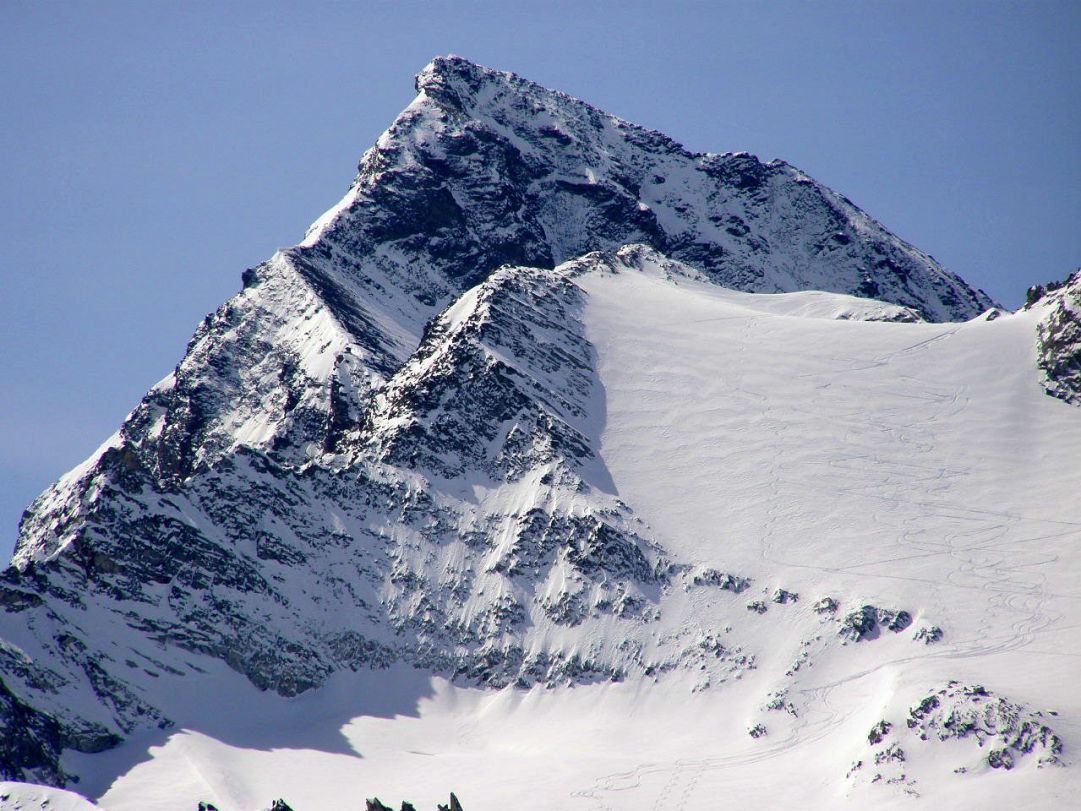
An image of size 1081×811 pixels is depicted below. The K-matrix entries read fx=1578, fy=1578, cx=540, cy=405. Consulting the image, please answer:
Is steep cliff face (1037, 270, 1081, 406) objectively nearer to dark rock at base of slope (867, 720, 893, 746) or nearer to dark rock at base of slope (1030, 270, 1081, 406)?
dark rock at base of slope (1030, 270, 1081, 406)

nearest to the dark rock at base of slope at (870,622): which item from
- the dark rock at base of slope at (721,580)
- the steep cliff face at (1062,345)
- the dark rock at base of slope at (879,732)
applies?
the dark rock at base of slope at (721,580)

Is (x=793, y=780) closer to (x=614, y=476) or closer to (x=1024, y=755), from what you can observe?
(x=1024, y=755)

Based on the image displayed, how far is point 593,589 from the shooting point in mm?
149750

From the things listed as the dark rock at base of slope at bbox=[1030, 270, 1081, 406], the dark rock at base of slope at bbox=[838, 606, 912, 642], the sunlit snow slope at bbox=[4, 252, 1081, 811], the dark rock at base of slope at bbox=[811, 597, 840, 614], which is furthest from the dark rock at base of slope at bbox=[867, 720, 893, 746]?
the dark rock at base of slope at bbox=[1030, 270, 1081, 406]

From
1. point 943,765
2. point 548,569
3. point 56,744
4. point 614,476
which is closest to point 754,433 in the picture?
point 614,476

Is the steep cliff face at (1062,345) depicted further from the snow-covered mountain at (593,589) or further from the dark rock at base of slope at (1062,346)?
the snow-covered mountain at (593,589)

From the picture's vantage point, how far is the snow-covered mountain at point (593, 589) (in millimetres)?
127938

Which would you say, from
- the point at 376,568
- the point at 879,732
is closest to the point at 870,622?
the point at 879,732

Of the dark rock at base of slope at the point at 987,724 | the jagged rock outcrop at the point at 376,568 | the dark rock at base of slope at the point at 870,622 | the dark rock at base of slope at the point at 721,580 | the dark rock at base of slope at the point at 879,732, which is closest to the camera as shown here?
the dark rock at base of slope at the point at 987,724

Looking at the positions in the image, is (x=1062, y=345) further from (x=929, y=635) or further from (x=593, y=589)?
(x=593, y=589)

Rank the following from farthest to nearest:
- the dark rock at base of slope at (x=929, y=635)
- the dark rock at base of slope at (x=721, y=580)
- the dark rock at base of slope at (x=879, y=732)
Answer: the dark rock at base of slope at (x=721, y=580)
the dark rock at base of slope at (x=929, y=635)
the dark rock at base of slope at (x=879, y=732)

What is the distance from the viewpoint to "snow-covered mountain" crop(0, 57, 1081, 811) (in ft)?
420

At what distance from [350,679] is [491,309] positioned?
49416mm

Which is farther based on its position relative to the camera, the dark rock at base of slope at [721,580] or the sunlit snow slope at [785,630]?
the dark rock at base of slope at [721,580]
